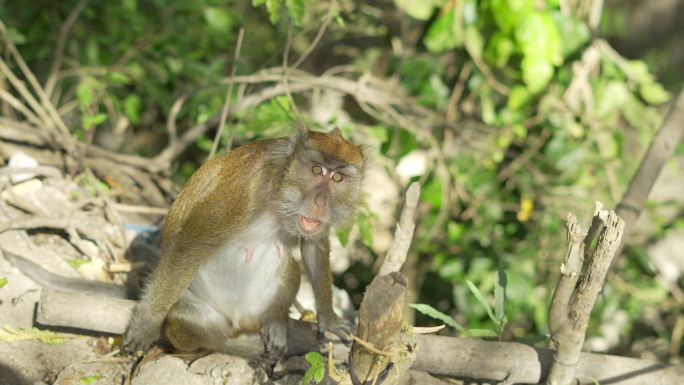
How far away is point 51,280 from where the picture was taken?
4.13 metres

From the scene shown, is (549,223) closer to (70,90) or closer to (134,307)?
(134,307)

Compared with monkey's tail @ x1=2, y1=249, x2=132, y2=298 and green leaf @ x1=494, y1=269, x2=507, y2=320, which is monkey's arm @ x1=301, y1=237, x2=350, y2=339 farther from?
monkey's tail @ x1=2, y1=249, x2=132, y2=298

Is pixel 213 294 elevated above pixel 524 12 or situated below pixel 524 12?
below

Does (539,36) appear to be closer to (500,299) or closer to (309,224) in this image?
(500,299)

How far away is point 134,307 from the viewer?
155 inches

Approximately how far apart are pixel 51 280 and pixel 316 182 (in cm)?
165

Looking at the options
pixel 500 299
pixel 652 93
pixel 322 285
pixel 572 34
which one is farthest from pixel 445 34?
pixel 500 299

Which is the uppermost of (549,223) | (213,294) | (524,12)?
(524,12)

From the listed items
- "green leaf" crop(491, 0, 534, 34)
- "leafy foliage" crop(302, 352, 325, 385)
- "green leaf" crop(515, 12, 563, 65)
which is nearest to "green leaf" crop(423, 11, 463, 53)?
"green leaf" crop(491, 0, 534, 34)

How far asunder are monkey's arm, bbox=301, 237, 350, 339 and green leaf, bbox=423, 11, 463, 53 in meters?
2.39

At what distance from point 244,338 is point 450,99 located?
3358 millimetres

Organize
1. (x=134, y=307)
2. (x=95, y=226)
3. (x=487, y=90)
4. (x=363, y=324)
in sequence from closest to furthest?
(x=363, y=324) < (x=134, y=307) < (x=95, y=226) < (x=487, y=90)

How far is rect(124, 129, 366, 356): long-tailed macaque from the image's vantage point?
3707 mm

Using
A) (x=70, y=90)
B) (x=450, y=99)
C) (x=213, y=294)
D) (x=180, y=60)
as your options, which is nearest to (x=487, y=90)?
(x=450, y=99)
